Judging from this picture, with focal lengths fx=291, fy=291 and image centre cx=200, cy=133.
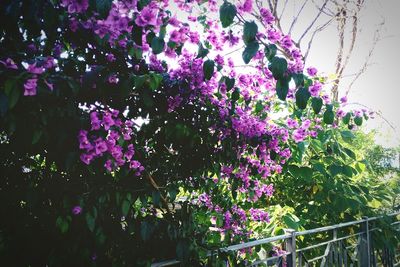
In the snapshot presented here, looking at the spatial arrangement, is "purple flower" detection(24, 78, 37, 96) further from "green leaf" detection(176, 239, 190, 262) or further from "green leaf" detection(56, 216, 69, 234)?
"green leaf" detection(176, 239, 190, 262)

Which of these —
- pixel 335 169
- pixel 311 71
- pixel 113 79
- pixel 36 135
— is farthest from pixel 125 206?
pixel 335 169

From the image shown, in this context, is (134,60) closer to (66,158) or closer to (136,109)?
(136,109)

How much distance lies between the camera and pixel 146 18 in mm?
1466

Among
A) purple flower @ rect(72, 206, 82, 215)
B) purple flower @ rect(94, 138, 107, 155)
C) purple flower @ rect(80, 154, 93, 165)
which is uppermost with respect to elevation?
purple flower @ rect(94, 138, 107, 155)

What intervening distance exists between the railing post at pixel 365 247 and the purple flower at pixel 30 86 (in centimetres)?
441

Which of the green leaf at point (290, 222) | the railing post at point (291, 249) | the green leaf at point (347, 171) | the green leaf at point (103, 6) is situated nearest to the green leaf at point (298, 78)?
the green leaf at point (103, 6)

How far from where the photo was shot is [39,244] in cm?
163

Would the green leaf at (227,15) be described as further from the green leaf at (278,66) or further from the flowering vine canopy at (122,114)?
the green leaf at (278,66)

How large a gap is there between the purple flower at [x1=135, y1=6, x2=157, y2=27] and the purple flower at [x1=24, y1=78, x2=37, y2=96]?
0.57 metres

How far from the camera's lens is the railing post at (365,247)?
13.6 ft

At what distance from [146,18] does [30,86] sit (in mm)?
637

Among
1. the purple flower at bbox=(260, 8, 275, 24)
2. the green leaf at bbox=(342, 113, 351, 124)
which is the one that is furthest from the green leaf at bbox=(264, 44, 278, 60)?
the green leaf at bbox=(342, 113, 351, 124)

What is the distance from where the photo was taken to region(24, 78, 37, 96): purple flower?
3.90ft

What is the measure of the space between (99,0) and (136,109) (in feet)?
3.02
